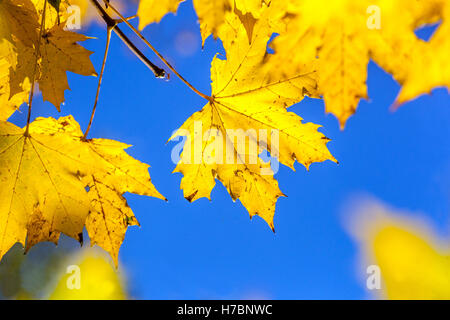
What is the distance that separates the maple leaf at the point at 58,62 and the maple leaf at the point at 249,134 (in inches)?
14.7

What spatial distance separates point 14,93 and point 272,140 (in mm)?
736

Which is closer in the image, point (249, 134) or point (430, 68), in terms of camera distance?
point (430, 68)

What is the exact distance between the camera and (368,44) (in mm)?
573

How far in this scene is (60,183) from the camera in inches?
36.3

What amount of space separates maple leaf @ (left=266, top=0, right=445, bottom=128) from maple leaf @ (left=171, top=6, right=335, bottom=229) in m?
0.38

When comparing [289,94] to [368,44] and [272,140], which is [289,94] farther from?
[368,44]

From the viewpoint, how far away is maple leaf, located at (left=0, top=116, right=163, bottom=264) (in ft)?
2.97

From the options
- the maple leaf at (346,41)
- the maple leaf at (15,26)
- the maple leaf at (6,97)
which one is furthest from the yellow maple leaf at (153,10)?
the maple leaf at (6,97)

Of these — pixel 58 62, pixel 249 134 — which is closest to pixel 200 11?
pixel 249 134

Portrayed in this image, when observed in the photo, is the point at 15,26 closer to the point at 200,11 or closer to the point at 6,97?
the point at 6,97

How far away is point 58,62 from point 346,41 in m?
0.86

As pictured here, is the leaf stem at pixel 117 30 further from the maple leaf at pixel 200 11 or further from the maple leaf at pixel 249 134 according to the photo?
the maple leaf at pixel 200 11

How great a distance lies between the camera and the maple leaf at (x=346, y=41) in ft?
1.79
